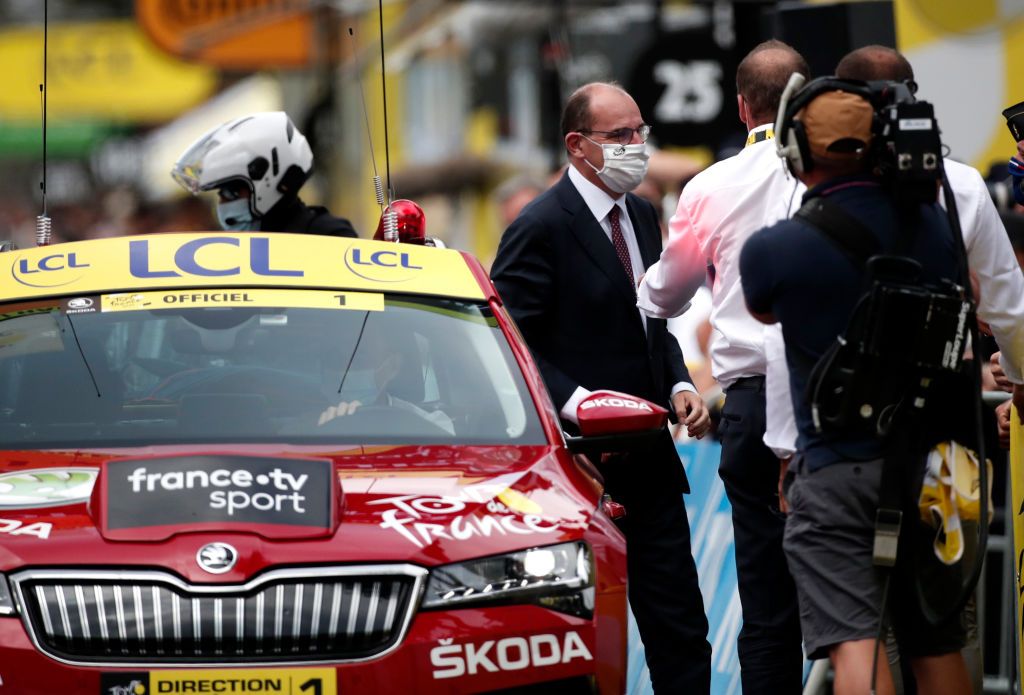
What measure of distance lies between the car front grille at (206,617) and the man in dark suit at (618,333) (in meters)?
1.94

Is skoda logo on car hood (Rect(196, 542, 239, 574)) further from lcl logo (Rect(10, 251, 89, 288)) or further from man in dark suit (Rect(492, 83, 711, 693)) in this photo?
man in dark suit (Rect(492, 83, 711, 693))

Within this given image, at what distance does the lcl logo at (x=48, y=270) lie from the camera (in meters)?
5.99

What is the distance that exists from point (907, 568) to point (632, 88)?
31.9 feet

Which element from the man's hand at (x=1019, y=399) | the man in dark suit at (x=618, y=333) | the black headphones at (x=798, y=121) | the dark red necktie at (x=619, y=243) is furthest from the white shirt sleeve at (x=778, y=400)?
the dark red necktie at (x=619, y=243)

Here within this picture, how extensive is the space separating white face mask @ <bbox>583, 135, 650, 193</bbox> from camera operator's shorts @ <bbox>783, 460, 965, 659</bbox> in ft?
6.81

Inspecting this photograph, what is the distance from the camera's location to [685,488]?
265 inches

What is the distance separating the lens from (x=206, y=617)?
4535 mm

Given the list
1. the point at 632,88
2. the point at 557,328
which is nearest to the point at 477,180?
the point at 632,88

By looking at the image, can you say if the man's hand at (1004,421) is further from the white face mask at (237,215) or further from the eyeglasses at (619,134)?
the white face mask at (237,215)

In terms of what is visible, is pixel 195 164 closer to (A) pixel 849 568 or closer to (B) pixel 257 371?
(B) pixel 257 371

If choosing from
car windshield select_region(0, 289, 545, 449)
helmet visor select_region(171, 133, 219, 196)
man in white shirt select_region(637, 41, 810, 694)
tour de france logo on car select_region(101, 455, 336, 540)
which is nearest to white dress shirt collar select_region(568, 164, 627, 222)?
man in white shirt select_region(637, 41, 810, 694)

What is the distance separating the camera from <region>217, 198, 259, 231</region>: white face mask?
8.62 meters

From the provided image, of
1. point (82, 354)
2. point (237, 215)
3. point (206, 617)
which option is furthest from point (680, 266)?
point (237, 215)

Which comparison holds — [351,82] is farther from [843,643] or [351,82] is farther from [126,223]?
[843,643]
